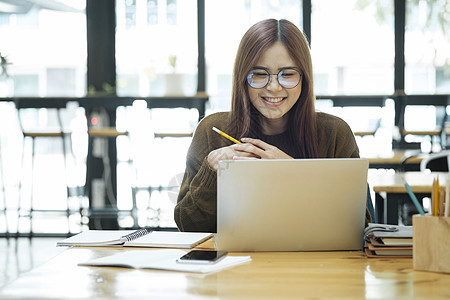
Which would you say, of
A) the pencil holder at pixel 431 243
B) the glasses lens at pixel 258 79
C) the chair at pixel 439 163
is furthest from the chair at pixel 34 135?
the pencil holder at pixel 431 243

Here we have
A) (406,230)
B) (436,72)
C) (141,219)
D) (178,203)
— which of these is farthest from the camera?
(436,72)

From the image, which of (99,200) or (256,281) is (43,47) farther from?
(256,281)

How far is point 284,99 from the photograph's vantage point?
77.8 inches

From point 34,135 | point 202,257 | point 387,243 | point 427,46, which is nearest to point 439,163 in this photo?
point 387,243

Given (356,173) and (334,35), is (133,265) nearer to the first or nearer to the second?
(356,173)

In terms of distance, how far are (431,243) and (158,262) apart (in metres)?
0.54

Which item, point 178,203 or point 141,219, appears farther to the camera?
point 141,219

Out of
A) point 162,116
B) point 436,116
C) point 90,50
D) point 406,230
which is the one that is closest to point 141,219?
point 162,116

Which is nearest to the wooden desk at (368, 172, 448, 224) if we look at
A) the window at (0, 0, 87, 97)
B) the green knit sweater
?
the green knit sweater

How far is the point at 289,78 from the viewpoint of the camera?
1950 mm

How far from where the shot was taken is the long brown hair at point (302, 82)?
78.0 inches

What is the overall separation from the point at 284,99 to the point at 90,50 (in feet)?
14.1

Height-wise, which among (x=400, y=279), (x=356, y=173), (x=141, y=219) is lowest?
(x=141, y=219)

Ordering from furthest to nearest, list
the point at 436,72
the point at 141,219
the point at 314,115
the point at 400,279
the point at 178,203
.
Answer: the point at 436,72
the point at 141,219
the point at 314,115
the point at 178,203
the point at 400,279
